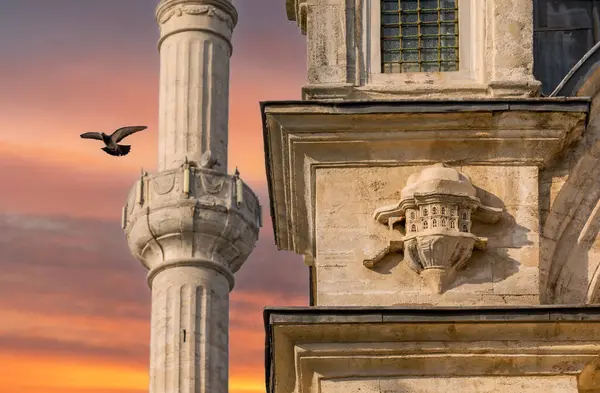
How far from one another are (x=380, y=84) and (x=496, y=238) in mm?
2342

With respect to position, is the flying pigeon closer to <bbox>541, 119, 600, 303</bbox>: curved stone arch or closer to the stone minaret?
the stone minaret

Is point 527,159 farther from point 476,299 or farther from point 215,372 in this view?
point 215,372

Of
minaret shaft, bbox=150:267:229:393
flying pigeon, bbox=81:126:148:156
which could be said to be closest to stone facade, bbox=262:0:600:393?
flying pigeon, bbox=81:126:148:156

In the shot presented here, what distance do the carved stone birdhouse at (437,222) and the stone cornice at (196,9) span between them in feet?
117

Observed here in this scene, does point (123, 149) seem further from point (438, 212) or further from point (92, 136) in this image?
point (438, 212)

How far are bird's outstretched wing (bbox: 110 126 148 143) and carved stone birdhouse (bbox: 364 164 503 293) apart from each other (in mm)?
29876

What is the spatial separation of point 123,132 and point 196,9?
6.72 meters

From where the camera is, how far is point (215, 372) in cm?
5703

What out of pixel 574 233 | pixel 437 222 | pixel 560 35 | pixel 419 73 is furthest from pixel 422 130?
pixel 560 35

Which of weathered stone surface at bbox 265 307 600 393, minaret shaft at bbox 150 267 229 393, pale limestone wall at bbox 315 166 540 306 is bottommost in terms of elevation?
weathered stone surface at bbox 265 307 600 393

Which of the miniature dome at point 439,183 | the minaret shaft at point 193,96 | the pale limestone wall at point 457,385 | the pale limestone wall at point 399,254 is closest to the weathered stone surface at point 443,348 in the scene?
the pale limestone wall at point 457,385

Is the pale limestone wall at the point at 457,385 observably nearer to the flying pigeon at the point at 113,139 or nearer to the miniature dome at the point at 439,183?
the miniature dome at the point at 439,183

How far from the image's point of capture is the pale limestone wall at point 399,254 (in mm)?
24875

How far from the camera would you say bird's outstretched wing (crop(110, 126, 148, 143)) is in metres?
54.7
